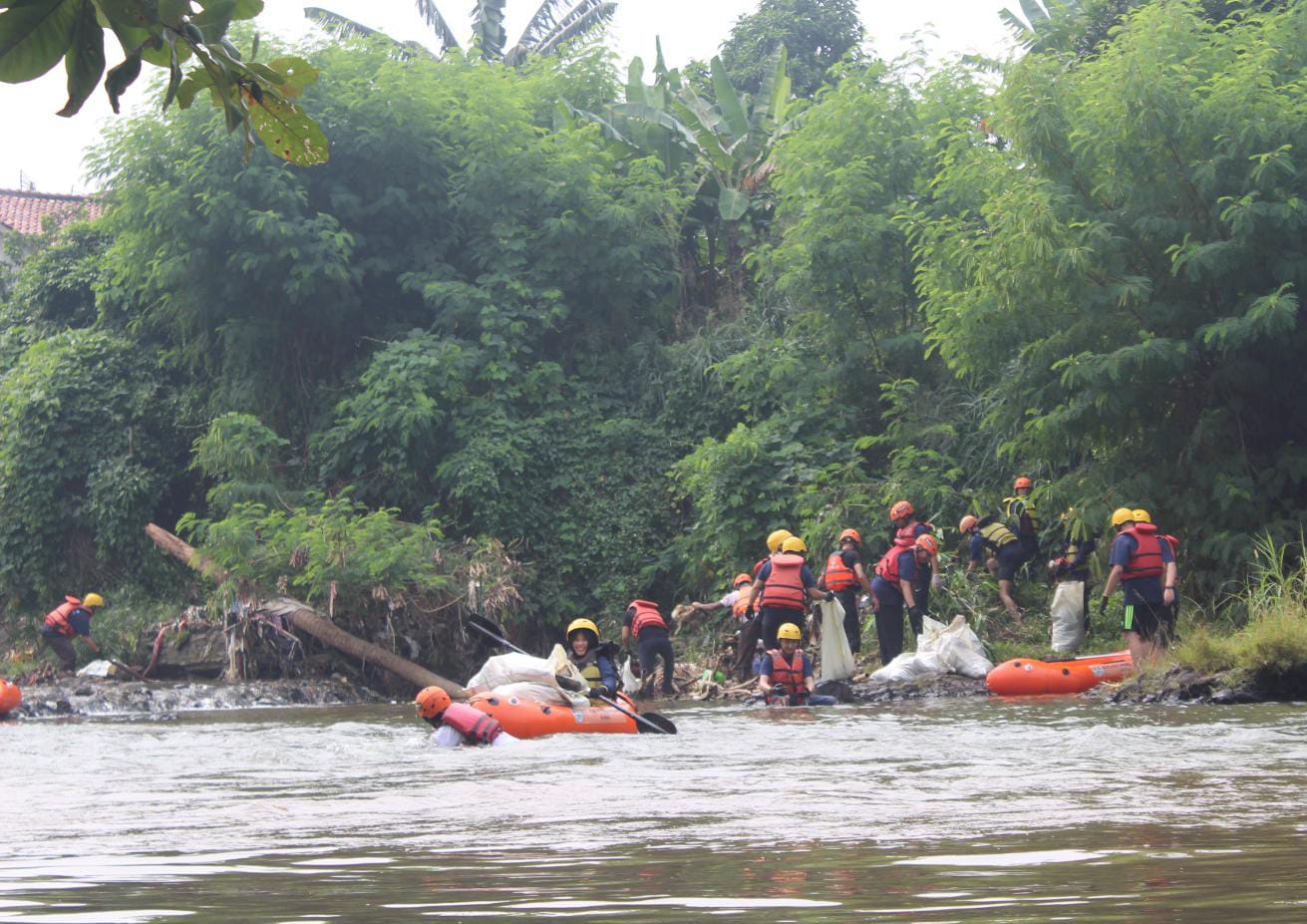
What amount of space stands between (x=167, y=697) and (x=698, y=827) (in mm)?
14911

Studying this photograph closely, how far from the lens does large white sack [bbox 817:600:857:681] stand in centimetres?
1669

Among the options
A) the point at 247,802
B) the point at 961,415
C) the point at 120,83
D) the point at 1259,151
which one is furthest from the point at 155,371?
the point at 120,83

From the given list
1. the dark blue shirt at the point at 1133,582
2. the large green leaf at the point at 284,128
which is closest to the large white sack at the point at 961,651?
the dark blue shirt at the point at 1133,582

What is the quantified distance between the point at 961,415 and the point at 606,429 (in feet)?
18.8

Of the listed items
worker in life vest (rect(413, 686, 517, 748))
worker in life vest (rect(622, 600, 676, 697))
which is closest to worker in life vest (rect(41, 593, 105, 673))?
worker in life vest (rect(622, 600, 676, 697))

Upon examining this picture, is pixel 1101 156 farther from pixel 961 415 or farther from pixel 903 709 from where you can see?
pixel 903 709

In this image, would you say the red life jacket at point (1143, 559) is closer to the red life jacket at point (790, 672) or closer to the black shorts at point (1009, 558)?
the red life jacket at point (790, 672)

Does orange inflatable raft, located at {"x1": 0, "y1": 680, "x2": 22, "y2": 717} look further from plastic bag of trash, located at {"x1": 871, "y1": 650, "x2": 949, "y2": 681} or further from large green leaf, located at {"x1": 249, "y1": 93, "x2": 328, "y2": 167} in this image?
large green leaf, located at {"x1": 249, "y1": 93, "x2": 328, "y2": 167}

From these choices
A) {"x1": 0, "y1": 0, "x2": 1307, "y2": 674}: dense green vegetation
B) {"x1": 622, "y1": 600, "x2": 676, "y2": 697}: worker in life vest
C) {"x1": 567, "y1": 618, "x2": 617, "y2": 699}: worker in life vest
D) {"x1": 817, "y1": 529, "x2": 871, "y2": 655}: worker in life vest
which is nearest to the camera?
{"x1": 567, "y1": 618, "x2": 617, "y2": 699}: worker in life vest

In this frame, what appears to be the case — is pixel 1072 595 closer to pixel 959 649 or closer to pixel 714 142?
pixel 959 649

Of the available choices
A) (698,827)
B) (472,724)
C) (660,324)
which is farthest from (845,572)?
(698,827)

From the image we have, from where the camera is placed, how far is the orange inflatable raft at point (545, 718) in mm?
12383

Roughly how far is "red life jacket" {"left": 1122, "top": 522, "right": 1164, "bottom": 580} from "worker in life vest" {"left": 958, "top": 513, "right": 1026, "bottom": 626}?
12.0 ft

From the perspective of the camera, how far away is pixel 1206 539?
16719 millimetres
